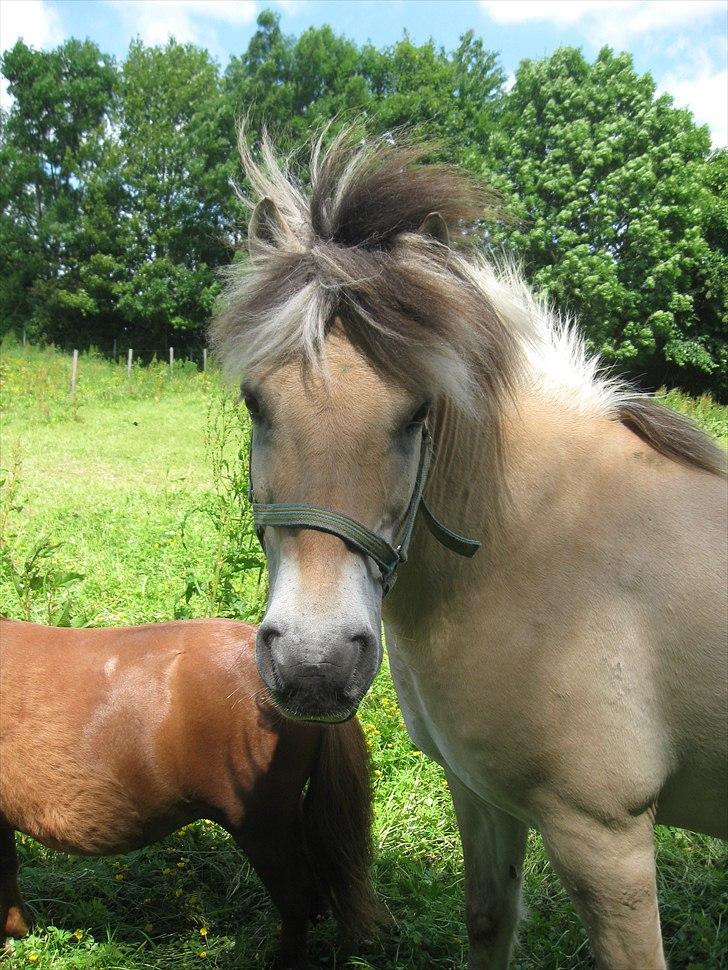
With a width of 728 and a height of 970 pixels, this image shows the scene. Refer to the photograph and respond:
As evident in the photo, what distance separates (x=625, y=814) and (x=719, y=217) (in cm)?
2787

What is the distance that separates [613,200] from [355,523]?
82.5 feet

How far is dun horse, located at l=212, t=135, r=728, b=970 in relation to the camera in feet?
4.38

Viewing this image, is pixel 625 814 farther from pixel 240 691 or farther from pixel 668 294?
pixel 668 294

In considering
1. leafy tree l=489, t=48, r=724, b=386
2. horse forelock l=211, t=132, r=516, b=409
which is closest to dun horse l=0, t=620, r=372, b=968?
horse forelock l=211, t=132, r=516, b=409

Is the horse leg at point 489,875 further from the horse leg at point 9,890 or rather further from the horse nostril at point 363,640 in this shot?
the horse leg at point 9,890

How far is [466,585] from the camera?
66.2 inches

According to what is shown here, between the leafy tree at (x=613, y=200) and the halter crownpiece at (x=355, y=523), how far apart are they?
2222cm

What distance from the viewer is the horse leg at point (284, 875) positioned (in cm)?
238

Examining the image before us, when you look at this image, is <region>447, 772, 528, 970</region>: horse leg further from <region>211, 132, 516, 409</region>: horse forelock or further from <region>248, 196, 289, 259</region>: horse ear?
<region>248, 196, 289, 259</region>: horse ear

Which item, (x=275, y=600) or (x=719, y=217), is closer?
(x=275, y=600)

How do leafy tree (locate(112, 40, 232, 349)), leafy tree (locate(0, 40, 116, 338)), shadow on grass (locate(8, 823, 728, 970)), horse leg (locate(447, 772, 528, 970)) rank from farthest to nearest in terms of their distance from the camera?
leafy tree (locate(0, 40, 116, 338)) → leafy tree (locate(112, 40, 232, 349)) → shadow on grass (locate(8, 823, 728, 970)) → horse leg (locate(447, 772, 528, 970))

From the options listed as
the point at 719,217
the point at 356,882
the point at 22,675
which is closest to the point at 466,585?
the point at 356,882

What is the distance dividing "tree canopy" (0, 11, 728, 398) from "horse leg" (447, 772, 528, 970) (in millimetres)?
18569

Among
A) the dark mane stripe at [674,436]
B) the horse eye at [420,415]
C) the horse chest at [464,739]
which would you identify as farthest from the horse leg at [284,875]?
the dark mane stripe at [674,436]
